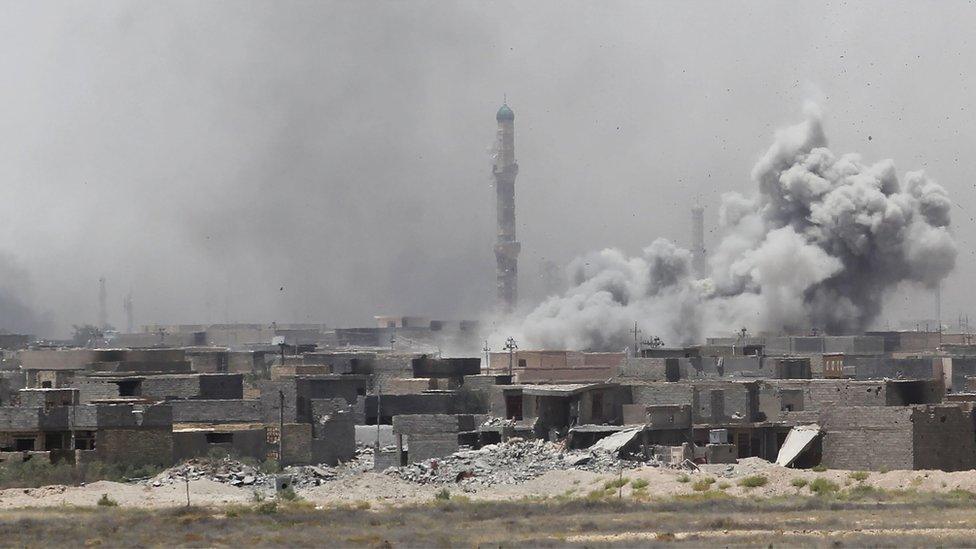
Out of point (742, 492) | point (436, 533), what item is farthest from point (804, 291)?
point (436, 533)

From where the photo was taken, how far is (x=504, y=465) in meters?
55.8

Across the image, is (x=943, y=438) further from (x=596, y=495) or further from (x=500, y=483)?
(x=500, y=483)

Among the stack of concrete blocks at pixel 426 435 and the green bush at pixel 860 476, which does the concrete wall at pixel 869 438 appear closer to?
the green bush at pixel 860 476

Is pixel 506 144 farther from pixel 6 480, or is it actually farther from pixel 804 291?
pixel 6 480

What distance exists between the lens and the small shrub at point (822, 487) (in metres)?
48.3

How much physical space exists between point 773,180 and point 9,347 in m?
46.4

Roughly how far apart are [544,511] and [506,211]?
121006 millimetres

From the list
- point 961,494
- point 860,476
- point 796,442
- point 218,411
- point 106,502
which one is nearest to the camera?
point 961,494

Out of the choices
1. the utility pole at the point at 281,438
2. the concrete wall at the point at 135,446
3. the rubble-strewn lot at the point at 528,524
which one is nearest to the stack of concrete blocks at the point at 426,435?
the utility pole at the point at 281,438

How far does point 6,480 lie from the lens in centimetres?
5166

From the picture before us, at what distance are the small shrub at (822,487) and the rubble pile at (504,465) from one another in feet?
21.4

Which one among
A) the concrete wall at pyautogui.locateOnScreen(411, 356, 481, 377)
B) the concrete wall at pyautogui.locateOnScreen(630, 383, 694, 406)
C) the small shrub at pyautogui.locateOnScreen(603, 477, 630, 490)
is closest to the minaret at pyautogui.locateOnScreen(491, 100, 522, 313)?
the concrete wall at pyautogui.locateOnScreen(411, 356, 481, 377)

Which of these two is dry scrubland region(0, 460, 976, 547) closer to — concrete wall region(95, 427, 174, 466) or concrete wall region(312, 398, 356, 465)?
concrete wall region(95, 427, 174, 466)

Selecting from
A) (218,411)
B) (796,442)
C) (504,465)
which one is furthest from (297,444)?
(796,442)
